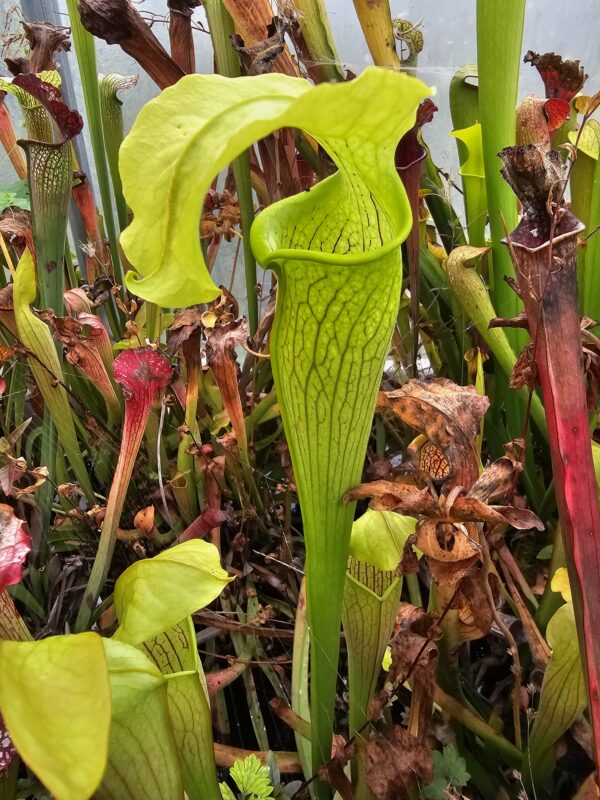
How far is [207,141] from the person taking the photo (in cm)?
24

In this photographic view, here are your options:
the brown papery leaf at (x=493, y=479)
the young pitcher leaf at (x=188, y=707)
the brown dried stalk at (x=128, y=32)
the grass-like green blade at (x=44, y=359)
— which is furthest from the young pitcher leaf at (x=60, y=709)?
the brown dried stalk at (x=128, y=32)

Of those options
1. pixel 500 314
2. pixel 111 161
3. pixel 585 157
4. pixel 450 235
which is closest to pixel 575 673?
pixel 500 314

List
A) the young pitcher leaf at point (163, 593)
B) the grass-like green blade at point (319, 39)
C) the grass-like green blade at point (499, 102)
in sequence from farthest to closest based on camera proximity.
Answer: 1. the grass-like green blade at point (319, 39)
2. the grass-like green blade at point (499, 102)
3. the young pitcher leaf at point (163, 593)

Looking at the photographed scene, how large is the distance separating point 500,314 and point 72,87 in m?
1.49

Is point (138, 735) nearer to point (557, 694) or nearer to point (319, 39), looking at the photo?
point (557, 694)

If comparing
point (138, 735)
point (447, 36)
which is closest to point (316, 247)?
point (138, 735)

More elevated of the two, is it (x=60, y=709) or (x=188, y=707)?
(x=60, y=709)

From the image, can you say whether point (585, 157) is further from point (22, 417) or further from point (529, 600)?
point (22, 417)

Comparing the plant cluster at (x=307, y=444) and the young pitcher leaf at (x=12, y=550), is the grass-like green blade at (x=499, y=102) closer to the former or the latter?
the plant cluster at (x=307, y=444)

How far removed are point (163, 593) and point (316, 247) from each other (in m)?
0.23

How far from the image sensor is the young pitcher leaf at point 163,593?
37 cm

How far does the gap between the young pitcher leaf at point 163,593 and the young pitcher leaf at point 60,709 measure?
0.09 metres

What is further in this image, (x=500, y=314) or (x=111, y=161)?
(x=111, y=161)

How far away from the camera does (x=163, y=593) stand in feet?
1.23
